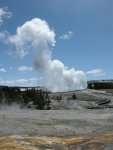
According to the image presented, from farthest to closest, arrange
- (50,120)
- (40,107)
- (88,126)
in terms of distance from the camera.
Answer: (40,107), (50,120), (88,126)

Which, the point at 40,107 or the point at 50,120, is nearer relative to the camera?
the point at 50,120

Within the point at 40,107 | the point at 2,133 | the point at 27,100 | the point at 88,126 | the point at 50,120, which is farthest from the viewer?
the point at 27,100

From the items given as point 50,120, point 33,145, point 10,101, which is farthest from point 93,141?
point 10,101

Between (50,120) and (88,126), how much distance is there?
160 inches

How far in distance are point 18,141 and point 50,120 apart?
12.2 m

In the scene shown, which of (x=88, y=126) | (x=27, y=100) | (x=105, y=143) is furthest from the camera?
(x=27, y=100)

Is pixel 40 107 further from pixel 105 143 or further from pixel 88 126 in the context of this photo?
pixel 105 143

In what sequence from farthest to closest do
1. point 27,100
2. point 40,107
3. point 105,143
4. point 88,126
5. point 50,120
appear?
point 27,100 → point 40,107 → point 50,120 → point 88,126 → point 105,143

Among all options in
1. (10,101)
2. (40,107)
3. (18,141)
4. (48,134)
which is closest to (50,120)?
(48,134)

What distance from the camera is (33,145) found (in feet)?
75.7

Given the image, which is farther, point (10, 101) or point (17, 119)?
point (10, 101)

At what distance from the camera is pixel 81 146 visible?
23.2 m

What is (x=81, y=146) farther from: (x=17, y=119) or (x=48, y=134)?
(x=17, y=119)

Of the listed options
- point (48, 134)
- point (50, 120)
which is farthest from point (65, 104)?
point (48, 134)
